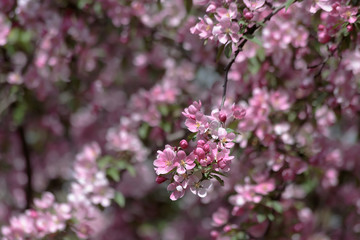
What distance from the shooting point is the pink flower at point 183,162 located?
1.42m

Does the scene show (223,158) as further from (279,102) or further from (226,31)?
(279,102)

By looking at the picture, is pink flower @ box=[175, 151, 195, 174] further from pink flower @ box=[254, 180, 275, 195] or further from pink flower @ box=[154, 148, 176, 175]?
pink flower @ box=[254, 180, 275, 195]

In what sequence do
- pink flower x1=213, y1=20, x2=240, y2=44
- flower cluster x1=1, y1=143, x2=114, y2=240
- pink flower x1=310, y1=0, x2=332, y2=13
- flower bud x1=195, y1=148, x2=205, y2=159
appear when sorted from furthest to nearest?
flower cluster x1=1, y1=143, x2=114, y2=240, pink flower x1=310, y1=0, x2=332, y2=13, pink flower x1=213, y1=20, x2=240, y2=44, flower bud x1=195, y1=148, x2=205, y2=159

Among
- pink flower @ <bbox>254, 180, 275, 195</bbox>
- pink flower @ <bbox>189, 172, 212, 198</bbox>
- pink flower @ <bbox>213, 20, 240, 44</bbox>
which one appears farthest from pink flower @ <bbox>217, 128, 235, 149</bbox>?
pink flower @ <bbox>254, 180, 275, 195</bbox>

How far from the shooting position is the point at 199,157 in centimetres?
140

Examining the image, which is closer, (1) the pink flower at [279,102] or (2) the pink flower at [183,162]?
(2) the pink flower at [183,162]

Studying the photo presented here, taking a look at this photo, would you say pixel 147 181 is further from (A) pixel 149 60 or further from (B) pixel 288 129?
(B) pixel 288 129

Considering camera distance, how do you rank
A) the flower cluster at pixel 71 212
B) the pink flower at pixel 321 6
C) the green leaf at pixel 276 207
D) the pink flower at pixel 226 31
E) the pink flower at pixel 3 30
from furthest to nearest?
1. the pink flower at pixel 3 30
2. the flower cluster at pixel 71 212
3. the green leaf at pixel 276 207
4. the pink flower at pixel 321 6
5. the pink flower at pixel 226 31

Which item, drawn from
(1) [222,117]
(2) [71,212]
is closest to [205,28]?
(1) [222,117]

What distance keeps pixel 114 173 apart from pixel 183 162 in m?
1.01

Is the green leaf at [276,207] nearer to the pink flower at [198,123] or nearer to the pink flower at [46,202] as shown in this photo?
the pink flower at [198,123]

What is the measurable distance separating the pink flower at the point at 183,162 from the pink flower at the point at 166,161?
1 cm

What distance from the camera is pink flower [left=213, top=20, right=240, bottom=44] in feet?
5.39

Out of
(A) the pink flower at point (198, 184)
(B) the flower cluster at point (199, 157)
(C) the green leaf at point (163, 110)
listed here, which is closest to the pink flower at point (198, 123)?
(B) the flower cluster at point (199, 157)
